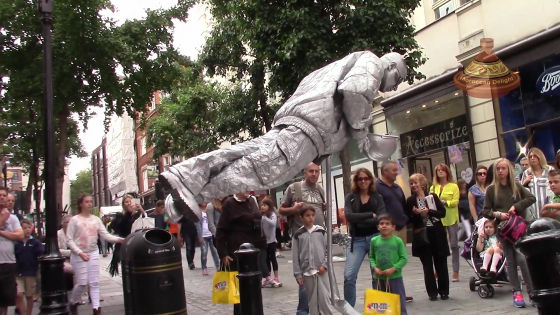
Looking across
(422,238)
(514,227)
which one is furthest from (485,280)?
(514,227)

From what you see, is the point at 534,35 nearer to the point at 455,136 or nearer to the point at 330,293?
the point at 455,136

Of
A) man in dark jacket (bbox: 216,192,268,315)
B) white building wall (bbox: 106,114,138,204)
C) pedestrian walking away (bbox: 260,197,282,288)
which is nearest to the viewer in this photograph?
man in dark jacket (bbox: 216,192,268,315)

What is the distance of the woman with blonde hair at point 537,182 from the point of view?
22.2 feet

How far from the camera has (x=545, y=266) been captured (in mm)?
2299

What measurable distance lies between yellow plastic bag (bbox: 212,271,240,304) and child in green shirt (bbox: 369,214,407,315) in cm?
140

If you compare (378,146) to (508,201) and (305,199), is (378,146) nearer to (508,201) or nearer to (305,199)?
(305,199)

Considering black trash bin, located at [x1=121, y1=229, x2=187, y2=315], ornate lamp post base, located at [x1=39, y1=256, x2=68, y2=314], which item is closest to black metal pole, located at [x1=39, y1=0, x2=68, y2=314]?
ornate lamp post base, located at [x1=39, y1=256, x2=68, y2=314]

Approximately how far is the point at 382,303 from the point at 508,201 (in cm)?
251

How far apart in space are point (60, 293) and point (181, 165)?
316cm

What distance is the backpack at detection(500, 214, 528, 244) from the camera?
6270mm

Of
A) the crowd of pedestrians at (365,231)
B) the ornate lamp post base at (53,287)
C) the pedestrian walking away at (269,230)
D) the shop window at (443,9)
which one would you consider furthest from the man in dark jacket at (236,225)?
the shop window at (443,9)

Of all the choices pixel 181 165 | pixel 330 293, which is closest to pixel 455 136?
pixel 330 293

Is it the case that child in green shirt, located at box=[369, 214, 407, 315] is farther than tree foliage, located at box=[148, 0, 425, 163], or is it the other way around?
tree foliage, located at box=[148, 0, 425, 163]

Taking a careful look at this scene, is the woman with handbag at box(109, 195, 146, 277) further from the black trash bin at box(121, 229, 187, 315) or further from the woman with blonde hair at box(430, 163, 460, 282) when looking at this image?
the woman with blonde hair at box(430, 163, 460, 282)
